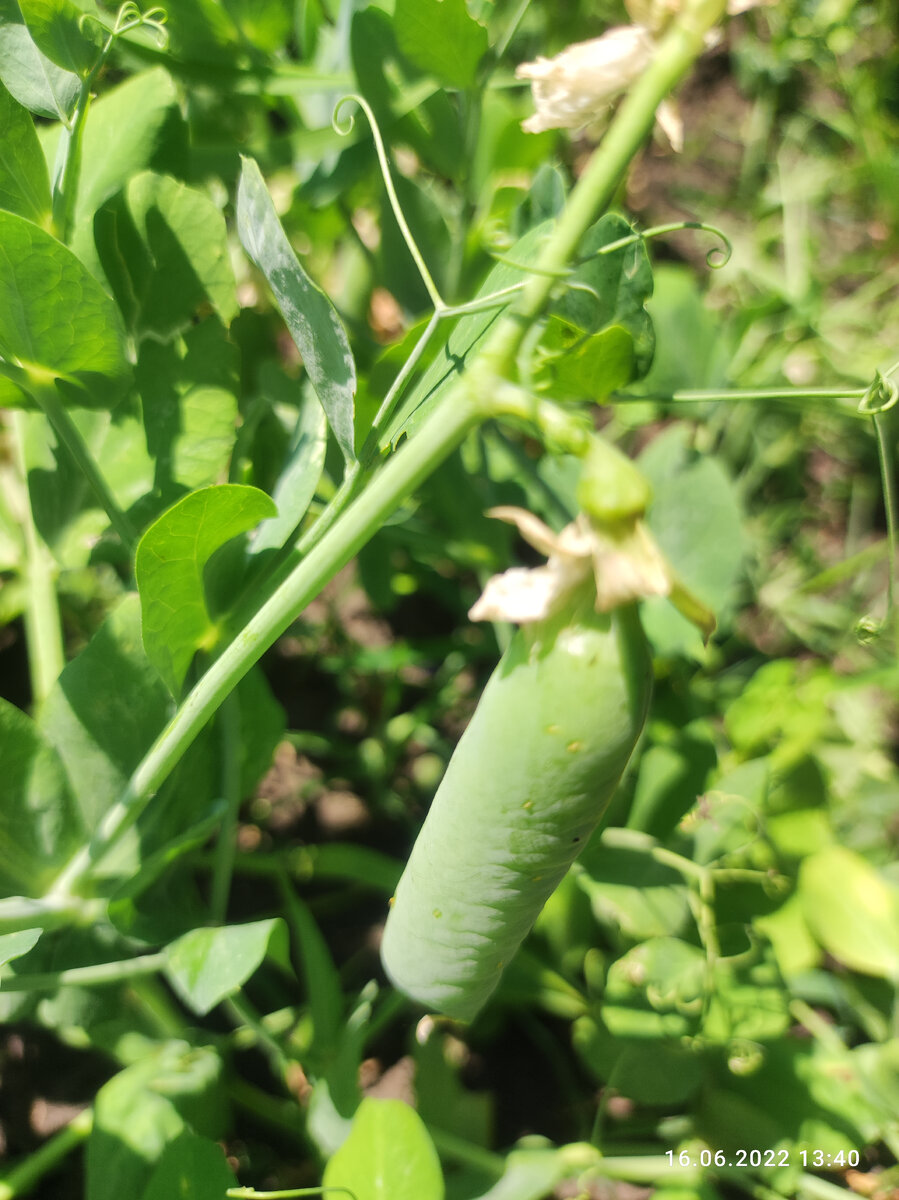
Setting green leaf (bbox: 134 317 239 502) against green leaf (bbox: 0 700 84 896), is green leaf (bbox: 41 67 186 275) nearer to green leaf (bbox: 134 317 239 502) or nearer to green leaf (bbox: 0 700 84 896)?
green leaf (bbox: 134 317 239 502)

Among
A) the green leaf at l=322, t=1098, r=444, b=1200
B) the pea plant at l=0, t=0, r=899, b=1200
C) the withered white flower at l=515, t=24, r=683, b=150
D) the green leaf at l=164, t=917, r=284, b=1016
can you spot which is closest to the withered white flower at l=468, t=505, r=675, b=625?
the pea plant at l=0, t=0, r=899, b=1200

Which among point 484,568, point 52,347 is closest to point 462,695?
point 484,568

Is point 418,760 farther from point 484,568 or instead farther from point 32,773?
point 32,773

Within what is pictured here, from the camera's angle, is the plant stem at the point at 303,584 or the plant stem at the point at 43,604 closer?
the plant stem at the point at 303,584

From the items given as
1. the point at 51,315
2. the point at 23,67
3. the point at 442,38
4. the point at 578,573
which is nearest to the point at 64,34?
the point at 23,67

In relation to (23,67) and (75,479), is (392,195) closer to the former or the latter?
(23,67)

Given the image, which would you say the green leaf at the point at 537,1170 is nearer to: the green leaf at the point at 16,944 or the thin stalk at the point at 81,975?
the thin stalk at the point at 81,975

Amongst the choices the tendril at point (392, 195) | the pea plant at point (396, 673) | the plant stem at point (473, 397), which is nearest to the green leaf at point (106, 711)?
the pea plant at point (396, 673)
